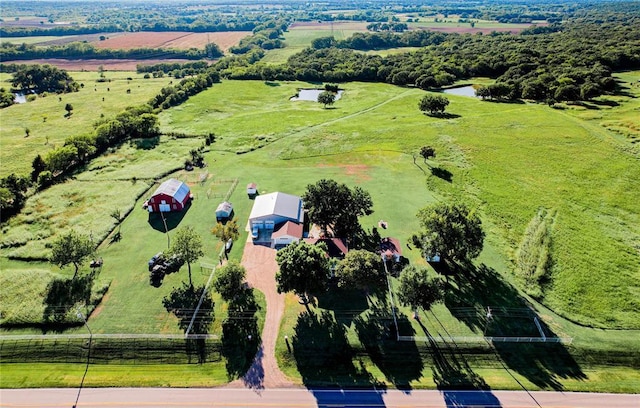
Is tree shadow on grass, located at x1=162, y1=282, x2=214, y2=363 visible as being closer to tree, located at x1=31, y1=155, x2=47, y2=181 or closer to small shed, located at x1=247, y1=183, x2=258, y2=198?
small shed, located at x1=247, y1=183, x2=258, y2=198

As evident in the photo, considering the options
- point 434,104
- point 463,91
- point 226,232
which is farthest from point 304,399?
point 463,91

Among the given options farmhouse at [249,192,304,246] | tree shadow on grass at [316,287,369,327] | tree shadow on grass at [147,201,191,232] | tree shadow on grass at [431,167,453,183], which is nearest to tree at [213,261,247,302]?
tree shadow on grass at [316,287,369,327]

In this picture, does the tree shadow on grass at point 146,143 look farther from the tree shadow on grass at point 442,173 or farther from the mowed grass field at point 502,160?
the tree shadow on grass at point 442,173

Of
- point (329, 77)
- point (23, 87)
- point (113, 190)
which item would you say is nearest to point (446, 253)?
Result: point (113, 190)

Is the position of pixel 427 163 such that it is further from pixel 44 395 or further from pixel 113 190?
pixel 44 395

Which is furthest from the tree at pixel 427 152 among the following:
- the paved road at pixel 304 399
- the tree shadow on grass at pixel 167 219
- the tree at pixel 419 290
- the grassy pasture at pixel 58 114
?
the grassy pasture at pixel 58 114

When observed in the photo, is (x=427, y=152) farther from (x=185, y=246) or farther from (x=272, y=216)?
(x=185, y=246)
